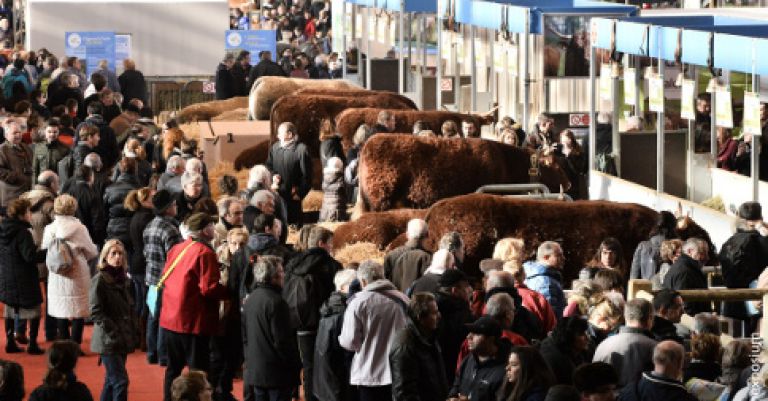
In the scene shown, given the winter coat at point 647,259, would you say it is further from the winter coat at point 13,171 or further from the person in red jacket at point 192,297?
the winter coat at point 13,171

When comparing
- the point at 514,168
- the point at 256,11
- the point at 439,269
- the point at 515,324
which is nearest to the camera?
the point at 515,324

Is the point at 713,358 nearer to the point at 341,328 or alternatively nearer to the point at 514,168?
the point at 341,328

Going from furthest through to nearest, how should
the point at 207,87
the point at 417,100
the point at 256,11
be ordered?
the point at 256,11
the point at 207,87
the point at 417,100

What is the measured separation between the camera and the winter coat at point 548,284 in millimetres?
11461

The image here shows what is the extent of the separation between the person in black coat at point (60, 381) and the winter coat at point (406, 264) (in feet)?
10.5

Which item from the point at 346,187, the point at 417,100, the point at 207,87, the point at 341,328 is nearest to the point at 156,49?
the point at 207,87

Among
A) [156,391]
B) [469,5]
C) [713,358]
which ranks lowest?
[156,391]

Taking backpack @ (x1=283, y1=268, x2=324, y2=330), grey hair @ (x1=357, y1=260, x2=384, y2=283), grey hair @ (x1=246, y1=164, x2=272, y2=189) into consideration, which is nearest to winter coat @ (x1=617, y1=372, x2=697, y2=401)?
grey hair @ (x1=357, y1=260, x2=384, y2=283)

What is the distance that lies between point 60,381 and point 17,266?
4912mm

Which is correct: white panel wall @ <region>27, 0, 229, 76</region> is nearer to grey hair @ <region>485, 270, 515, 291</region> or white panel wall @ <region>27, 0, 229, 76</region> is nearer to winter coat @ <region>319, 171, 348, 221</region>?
winter coat @ <region>319, 171, 348, 221</region>

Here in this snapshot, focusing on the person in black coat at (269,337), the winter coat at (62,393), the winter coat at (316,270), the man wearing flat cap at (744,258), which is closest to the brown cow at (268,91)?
the man wearing flat cap at (744,258)

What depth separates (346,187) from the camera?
17.6 metres

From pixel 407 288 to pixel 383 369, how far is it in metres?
1.48

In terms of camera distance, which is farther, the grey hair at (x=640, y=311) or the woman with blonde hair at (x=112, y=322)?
the woman with blonde hair at (x=112, y=322)
